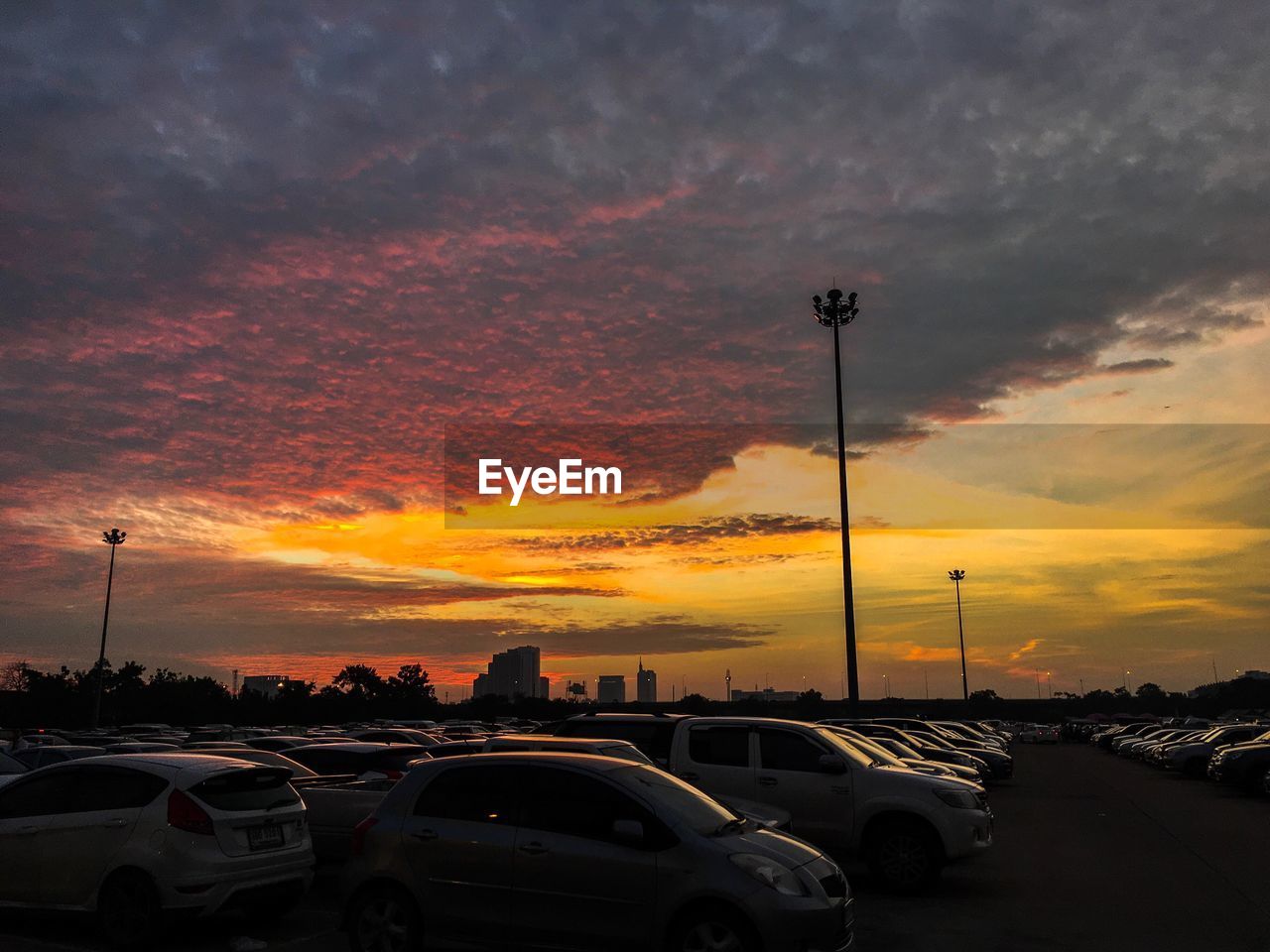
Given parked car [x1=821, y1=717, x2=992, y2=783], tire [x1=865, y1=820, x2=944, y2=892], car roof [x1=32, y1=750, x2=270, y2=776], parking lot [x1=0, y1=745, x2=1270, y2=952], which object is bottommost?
parking lot [x1=0, y1=745, x2=1270, y2=952]

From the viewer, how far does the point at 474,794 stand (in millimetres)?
7852

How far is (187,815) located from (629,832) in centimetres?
415

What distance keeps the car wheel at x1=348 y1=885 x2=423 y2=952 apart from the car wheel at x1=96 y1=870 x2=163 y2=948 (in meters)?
1.90

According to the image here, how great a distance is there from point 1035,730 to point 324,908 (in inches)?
2703

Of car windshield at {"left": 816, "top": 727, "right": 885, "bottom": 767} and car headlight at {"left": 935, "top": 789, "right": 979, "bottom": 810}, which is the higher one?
car windshield at {"left": 816, "top": 727, "right": 885, "bottom": 767}

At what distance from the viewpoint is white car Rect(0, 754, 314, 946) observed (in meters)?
8.41

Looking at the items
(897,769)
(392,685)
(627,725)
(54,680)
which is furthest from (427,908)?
(392,685)

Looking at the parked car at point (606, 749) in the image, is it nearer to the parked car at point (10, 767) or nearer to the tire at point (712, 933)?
the tire at point (712, 933)

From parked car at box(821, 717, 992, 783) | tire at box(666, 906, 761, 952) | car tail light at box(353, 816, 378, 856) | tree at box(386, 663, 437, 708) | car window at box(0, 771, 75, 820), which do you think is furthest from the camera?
tree at box(386, 663, 437, 708)

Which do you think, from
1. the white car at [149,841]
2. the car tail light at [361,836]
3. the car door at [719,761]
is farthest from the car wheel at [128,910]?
the car door at [719,761]

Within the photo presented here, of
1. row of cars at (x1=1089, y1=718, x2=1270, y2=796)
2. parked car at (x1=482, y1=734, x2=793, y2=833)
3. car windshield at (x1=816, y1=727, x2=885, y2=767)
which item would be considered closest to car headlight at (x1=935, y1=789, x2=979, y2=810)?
car windshield at (x1=816, y1=727, x2=885, y2=767)

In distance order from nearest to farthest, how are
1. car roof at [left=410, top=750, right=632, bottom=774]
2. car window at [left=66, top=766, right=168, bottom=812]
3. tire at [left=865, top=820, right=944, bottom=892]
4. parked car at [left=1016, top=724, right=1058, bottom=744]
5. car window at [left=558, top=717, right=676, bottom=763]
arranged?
car roof at [left=410, top=750, right=632, bottom=774], car window at [left=66, top=766, right=168, bottom=812], tire at [left=865, top=820, right=944, bottom=892], car window at [left=558, top=717, right=676, bottom=763], parked car at [left=1016, top=724, right=1058, bottom=744]

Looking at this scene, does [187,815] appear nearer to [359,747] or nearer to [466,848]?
[466,848]

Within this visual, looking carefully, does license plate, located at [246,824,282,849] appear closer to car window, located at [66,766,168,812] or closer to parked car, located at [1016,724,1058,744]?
car window, located at [66,766,168,812]
